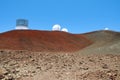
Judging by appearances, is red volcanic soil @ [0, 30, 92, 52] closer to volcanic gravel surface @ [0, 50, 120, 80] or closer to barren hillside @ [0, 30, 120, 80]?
barren hillside @ [0, 30, 120, 80]

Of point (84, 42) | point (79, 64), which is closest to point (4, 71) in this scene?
point (79, 64)

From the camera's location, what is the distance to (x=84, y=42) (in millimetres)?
30453

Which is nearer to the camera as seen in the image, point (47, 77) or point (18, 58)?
point (47, 77)

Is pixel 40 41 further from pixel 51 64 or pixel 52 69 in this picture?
pixel 52 69

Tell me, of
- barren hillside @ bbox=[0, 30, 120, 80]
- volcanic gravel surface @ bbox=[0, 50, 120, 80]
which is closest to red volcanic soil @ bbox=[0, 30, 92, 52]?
barren hillside @ bbox=[0, 30, 120, 80]

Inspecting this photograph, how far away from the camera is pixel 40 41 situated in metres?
25.1

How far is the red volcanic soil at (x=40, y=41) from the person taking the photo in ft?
72.7

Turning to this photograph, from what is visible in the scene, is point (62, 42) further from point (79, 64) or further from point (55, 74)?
point (55, 74)

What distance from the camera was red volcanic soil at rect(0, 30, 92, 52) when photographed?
22148 millimetres

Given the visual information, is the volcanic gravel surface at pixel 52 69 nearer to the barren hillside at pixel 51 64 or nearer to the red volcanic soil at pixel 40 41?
the barren hillside at pixel 51 64

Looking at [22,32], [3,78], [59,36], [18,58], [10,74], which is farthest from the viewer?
[59,36]

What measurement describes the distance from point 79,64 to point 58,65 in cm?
131

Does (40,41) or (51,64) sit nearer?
(51,64)

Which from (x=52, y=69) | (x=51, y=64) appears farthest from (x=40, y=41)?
(x=52, y=69)
